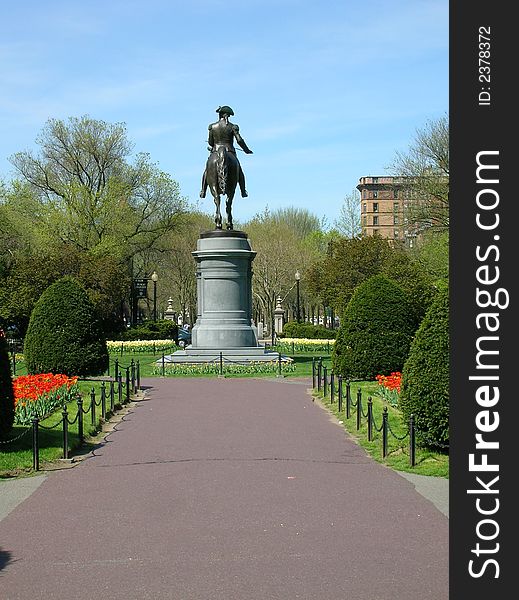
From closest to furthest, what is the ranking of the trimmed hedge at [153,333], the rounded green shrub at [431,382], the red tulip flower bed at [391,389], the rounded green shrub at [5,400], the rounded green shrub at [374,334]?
1. the rounded green shrub at [431,382]
2. the rounded green shrub at [5,400]
3. the red tulip flower bed at [391,389]
4. the rounded green shrub at [374,334]
5. the trimmed hedge at [153,333]

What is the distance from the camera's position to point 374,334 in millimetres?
25547

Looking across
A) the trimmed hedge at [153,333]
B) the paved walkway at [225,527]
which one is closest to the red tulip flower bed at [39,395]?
the paved walkway at [225,527]

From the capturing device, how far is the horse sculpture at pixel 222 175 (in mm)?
35531

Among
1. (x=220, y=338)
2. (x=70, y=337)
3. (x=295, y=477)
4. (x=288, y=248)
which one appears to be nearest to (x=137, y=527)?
(x=295, y=477)

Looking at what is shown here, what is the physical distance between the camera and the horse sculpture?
117 ft

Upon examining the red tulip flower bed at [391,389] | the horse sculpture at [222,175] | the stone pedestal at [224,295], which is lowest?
the red tulip flower bed at [391,389]

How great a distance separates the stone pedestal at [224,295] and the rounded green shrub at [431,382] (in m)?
19.8

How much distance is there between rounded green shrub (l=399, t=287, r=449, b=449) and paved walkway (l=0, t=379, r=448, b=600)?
3.14 feet

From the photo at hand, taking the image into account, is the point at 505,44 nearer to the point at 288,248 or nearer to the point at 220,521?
the point at 220,521

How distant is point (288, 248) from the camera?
7669cm

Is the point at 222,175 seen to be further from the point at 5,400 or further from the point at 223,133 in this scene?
the point at 5,400

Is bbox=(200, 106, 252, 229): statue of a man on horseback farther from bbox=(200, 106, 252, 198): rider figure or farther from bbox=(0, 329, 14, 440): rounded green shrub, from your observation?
bbox=(0, 329, 14, 440): rounded green shrub

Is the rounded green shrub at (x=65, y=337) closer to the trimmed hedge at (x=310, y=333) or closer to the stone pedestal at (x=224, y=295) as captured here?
the stone pedestal at (x=224, y=295)

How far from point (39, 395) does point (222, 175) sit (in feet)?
61.3
